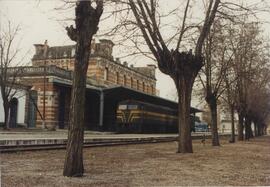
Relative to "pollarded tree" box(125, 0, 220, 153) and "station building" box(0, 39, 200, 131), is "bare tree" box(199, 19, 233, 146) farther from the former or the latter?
"station building" box(0, 39, 200, 131)

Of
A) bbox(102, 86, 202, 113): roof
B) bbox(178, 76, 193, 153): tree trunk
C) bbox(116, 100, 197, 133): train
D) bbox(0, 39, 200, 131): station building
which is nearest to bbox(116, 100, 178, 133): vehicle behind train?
bbox(116, 100, 197, 133): train

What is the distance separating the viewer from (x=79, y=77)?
28.2 feet

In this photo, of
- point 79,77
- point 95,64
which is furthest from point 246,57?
point 95,64

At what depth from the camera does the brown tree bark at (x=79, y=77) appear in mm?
8438

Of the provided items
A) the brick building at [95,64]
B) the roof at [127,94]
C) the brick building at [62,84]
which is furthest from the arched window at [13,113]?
the brick building at [95,64]

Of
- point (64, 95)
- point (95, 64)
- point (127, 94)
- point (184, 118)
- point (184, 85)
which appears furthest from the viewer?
point (95, 64)

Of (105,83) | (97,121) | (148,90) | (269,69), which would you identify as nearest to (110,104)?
(97,121)

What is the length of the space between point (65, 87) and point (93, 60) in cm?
1096

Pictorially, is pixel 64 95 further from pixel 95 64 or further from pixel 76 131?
pixel 76 131

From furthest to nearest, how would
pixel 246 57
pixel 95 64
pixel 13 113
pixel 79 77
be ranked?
pixel 95 64
pixel 13 113
pixel 246 57
pixel 79 77

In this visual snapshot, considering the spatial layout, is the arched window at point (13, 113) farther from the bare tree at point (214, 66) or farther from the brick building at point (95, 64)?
the bare tree at point (214, 66)

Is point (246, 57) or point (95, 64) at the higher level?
point (95, 64)

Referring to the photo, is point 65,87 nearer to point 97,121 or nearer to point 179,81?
point 97,121

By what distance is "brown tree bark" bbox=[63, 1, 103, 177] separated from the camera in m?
8.44
